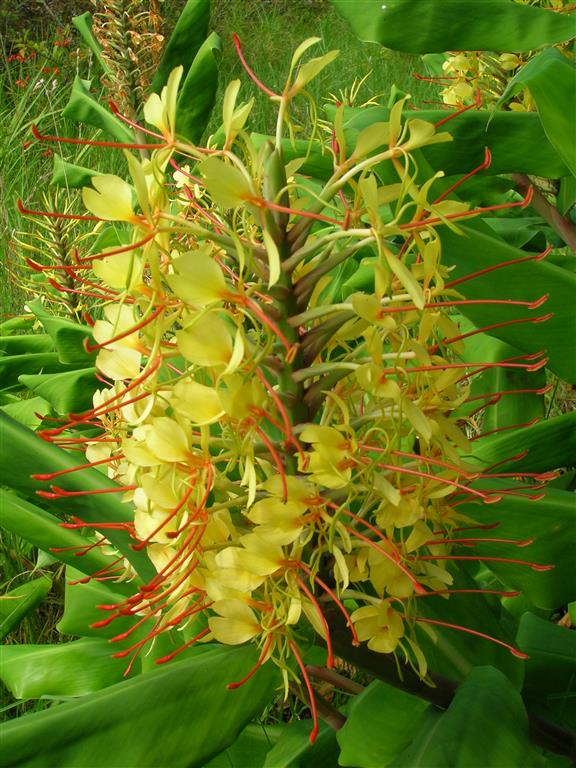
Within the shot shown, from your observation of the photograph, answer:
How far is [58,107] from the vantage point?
14.1 feet

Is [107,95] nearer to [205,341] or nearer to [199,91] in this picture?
[199,91]

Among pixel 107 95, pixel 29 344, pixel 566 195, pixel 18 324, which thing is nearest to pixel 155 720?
pixel 566 195

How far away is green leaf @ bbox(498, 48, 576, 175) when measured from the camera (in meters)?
0.94

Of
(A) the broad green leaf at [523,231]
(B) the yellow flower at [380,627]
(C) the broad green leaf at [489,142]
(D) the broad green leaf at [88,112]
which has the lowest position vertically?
(A) the broad green leaf at [523,231]

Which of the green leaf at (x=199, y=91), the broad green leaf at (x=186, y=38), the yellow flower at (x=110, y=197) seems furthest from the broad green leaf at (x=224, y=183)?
the broad green leaf at (x=186, y=38)

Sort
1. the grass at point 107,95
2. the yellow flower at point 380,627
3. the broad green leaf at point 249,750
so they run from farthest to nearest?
the grass at point 107,95 < the broad green leaf at point 249,750 < the yellow flower at point 380,627

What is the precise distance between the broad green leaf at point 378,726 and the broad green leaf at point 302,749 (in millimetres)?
170

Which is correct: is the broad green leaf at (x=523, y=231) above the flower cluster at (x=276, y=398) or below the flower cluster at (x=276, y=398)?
below

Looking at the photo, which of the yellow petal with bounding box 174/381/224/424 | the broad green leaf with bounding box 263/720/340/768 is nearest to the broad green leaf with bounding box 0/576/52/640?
A: the broad green leaf with bounding box 263/720/340/768

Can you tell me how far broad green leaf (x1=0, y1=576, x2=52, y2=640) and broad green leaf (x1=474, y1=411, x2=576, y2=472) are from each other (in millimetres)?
702

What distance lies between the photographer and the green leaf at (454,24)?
1.05 m

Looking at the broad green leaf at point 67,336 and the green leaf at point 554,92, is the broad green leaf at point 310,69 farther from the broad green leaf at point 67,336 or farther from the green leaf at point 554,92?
the broad green leaf at point 67,336

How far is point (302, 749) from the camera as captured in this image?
1.15 m

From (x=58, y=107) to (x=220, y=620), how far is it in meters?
4.00
